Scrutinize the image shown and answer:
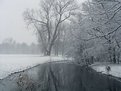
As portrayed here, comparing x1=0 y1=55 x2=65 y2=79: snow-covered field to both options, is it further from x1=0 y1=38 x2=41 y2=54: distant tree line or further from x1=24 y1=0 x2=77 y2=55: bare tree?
x1=0 y1=38 x2=41 y2=54: distant tree line

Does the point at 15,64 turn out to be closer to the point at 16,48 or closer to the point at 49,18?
the point at 49,18

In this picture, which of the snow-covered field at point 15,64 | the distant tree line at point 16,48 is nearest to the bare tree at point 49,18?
the snow-covered field at point 15,64

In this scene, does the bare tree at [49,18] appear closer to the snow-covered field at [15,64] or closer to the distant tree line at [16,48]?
the snow-covered field at [15,64]

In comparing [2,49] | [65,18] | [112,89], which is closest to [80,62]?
[65,18]

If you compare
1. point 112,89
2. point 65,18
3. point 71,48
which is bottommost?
point 112,89

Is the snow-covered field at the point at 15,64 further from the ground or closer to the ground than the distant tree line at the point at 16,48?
closer to the ground

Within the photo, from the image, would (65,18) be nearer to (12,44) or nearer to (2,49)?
(2,49)

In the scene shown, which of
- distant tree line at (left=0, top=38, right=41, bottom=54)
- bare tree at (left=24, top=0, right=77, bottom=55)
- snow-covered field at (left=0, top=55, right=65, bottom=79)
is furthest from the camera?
distant tree line at (left=0, top=38, right=41, bottom=54)

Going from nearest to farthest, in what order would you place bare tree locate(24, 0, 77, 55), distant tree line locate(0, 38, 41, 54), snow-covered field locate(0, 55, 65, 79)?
1. snow-covered field locate(0, 55, 65, 79)
2. bare tree locate(24, 0, 77, 55)
3. distant tree line locate(0, 38, 41, 54)

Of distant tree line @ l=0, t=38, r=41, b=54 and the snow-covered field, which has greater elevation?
distant tree line @ l=0, t=38, r=41, b=54

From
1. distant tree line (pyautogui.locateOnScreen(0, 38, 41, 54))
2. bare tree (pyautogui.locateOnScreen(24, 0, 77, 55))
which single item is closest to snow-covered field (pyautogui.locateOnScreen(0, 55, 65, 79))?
bare tree (pyautogui.locateOnScreen(24, 0, 77, 55))

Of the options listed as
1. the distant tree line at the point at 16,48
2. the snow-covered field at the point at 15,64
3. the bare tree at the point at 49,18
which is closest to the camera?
the snow-covered field at the point at 15,64

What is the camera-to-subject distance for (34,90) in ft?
41.7

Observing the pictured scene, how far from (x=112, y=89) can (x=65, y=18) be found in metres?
32.4
